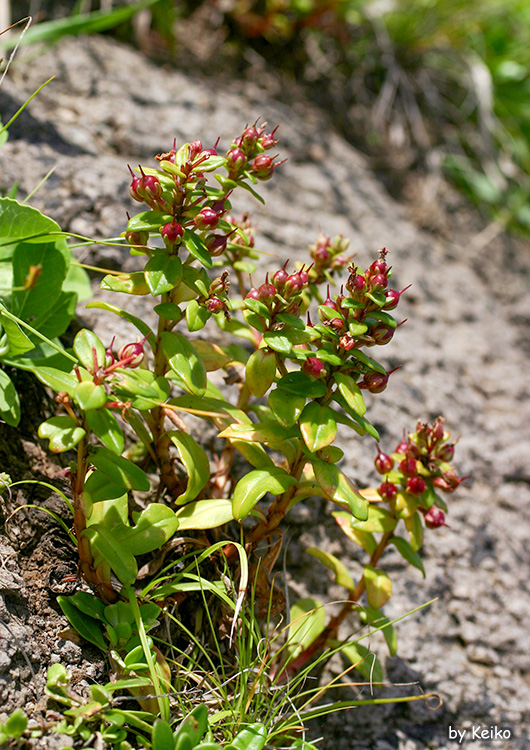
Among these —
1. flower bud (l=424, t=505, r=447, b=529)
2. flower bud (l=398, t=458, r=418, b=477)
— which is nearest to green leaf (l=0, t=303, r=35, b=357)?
flower bud (l=398, t=458, r=418, b=477)

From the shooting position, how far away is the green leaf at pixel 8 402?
168 centimetres

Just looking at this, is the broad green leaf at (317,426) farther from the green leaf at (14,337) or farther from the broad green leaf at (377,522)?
the green leaf at (14,337)

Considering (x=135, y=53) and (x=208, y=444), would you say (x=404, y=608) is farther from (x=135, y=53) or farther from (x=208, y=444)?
(x=135, y=53)

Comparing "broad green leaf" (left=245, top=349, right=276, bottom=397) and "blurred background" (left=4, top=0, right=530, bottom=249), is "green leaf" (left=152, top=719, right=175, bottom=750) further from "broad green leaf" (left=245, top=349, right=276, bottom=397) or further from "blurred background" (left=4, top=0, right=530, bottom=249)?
"blurred background" (left=4, top=0, right=530, bottom=249)

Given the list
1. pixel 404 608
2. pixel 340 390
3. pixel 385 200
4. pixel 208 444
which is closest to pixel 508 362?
pixel 385 200

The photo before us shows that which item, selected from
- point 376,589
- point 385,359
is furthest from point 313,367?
point 385,359

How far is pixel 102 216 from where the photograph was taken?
2516mm

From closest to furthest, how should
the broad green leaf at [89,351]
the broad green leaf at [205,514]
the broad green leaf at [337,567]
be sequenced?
the broad green leaf at [89,351]
the broad green leaf at [205,514]
the broad green leaf at [337,567]

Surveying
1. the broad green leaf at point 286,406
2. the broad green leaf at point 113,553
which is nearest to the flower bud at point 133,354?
the broad green leaf at point 286,406

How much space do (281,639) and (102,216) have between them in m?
1.74

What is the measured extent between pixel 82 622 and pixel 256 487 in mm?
559

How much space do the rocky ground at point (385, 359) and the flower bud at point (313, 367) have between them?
80 cm

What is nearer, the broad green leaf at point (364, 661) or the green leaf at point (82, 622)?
the green leaf at point (82, 622)

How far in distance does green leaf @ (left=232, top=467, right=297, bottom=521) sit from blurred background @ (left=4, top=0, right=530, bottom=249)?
9.95 ft
